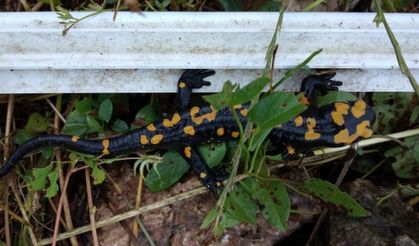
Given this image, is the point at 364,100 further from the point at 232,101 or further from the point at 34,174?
the point at 34,174

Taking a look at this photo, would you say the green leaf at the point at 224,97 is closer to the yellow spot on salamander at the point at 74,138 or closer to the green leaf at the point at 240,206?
the green leaf at the point at 240,206

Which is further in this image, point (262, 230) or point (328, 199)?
point (262, 230)

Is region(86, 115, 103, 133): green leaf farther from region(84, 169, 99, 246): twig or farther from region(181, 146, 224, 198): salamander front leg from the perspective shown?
region(181, 146, 224, 198): salamander front leg

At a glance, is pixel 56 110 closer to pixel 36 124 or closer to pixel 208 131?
pixel 36 124

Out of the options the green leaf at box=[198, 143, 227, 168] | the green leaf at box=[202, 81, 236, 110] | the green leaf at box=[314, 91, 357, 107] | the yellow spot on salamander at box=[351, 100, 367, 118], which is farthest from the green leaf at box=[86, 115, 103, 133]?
the yellow spot on salamander at box=[351, 100, 367, 118]

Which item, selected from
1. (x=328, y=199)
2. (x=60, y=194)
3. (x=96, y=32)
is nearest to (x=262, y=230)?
(x=328, y=199)

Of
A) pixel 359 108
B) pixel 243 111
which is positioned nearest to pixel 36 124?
pixel 243 111
